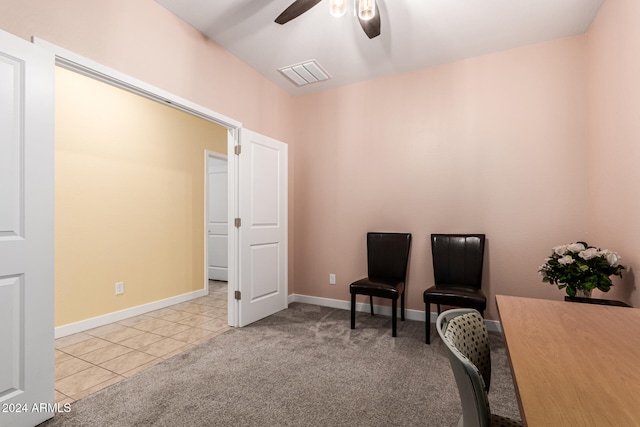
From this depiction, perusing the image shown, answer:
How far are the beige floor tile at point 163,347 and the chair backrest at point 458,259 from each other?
2478mm

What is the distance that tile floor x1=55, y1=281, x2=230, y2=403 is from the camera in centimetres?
216

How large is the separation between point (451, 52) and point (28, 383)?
405cm

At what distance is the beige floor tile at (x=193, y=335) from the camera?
284 centimetres

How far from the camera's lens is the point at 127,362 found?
95.2 inches

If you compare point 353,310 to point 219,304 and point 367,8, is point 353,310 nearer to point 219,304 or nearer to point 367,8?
point 219,304

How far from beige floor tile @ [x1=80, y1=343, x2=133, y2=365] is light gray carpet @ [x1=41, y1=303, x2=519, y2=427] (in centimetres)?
51

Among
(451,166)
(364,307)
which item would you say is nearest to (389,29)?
(451,166)

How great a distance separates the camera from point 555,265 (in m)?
2.18

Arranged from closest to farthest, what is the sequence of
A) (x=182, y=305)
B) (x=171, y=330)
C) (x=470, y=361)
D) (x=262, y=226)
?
(x=470, y=361)
(x=171, y=330)
(x=262, y=226)
(x=182, y=305)

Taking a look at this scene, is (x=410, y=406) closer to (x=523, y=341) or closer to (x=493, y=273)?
(x=523, y=341)

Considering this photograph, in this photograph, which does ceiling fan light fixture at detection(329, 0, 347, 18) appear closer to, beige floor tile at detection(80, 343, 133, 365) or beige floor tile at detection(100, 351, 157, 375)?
beige floor tile at detection(100, 351, 157, 375)

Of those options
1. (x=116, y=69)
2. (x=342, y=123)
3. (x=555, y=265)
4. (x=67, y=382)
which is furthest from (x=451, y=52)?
(x=67, y=382)

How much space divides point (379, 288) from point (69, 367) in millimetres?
2569

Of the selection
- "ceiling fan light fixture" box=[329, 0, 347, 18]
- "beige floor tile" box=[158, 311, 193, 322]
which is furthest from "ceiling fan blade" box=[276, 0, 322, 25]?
"beige floor tile" box=[158, 311, 193, 322]
